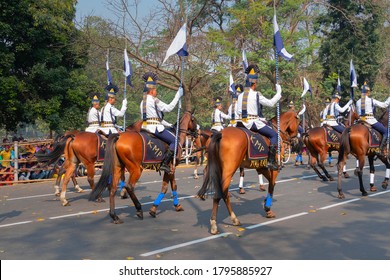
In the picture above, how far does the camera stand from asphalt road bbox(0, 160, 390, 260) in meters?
7.15

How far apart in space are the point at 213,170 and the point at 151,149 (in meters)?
1.98

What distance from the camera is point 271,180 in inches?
397

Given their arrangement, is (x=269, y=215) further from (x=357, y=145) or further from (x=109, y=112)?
(x=109, y=112)

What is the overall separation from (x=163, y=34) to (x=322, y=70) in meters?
13.2

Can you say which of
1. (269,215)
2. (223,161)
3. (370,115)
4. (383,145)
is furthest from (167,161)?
(383,145)

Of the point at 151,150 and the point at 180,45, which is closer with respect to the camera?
the point at 151,150

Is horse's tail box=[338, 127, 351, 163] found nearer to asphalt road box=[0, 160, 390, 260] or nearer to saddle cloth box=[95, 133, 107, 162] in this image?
asphalt road box=[0, 160, 390, 260]

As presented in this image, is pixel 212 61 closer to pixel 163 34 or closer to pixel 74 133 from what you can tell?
pixel 163 34

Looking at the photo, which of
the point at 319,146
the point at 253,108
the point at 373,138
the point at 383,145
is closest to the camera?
the point at 253,108

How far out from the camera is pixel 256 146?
9.40 metres

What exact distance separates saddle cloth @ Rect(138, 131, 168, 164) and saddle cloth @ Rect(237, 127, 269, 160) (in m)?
2.06

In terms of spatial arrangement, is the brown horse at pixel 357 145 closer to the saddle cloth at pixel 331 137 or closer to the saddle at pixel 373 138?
the saddle at pixel 373 138

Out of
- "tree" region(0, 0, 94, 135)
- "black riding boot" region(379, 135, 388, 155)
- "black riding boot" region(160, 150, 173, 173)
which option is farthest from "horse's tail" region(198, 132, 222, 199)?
"tree" region(0, 0, 94, 135)

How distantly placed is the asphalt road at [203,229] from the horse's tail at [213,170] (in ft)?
2.68
